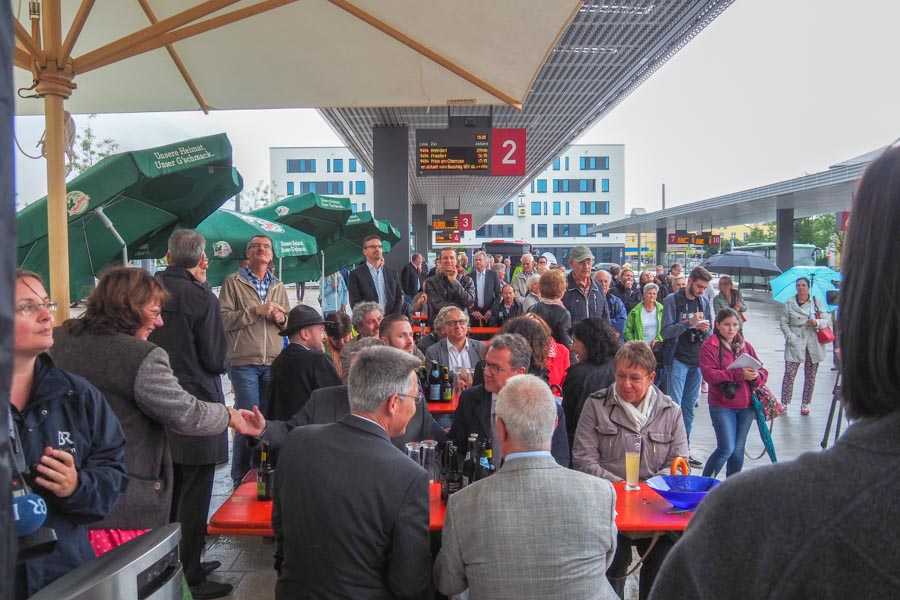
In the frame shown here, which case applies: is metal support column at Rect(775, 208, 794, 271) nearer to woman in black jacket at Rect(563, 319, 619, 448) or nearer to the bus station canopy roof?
the bus station canopy roof

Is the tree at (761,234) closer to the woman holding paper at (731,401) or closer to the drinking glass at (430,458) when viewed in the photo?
the woman holding paper at (731,401)

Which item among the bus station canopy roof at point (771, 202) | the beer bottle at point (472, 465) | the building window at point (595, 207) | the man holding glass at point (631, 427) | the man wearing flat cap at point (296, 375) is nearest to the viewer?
the beer bottle at point (472, 465)

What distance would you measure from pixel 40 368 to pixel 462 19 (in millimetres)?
3724

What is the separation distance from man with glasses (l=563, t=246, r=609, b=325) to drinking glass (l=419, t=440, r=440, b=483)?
15.0 ft

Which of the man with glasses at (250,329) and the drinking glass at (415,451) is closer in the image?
the drinking glass at (415,451)

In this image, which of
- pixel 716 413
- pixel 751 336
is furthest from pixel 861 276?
pixel 751 336

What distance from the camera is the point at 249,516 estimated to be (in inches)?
125

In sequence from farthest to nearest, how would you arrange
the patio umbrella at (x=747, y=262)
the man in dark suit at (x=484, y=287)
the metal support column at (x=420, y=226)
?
the metal support column at (x=420, y=226), the patio umbrella at (x=747, y=262), the man in dark suit at (x=484, y=287)

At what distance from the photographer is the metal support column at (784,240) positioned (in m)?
30.3

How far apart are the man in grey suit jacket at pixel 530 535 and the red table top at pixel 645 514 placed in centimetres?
61

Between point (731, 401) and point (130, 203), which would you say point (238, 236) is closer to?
point (130, 203)

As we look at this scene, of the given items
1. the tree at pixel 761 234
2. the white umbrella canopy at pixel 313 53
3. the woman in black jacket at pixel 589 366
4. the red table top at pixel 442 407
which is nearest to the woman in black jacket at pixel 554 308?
the red table top at pixel 442 407

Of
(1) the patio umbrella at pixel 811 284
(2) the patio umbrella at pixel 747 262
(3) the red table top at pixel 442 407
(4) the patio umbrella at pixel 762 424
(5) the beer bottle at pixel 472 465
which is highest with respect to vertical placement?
(2) the patio umbrella at pixel 747 262

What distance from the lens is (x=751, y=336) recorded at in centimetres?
1839
